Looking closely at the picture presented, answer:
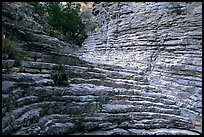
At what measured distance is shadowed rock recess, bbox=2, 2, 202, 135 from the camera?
357 centimetres

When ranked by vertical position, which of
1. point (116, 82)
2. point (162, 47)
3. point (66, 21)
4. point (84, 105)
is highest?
point (66, 21)

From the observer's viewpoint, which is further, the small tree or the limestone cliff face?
the small tree

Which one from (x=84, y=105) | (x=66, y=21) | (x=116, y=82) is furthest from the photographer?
(x=66, y=21)

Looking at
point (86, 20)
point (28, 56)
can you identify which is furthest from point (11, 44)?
point (86, 20)

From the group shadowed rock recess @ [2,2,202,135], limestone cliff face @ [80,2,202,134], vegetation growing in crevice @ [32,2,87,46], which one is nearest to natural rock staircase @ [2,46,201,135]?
shadowed rock recess @ [2,2,202,135]

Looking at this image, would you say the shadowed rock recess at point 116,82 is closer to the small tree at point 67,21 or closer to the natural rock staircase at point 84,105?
the natural rock staircase at point 84,105

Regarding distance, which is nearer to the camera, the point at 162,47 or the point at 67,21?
the point at 162,47

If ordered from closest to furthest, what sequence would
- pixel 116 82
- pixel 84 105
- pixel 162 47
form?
pixel 84 105 → pixel 116 82 → pixel 162 47

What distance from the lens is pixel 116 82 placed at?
5762 millimetres

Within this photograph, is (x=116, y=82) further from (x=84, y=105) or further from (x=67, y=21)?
(x=67, y=21)

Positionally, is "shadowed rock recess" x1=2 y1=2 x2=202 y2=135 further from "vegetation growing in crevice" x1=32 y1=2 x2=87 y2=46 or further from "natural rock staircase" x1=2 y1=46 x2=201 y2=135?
"vegetation growing in crevice" x1=32 y1=2 x2=87 y2=46

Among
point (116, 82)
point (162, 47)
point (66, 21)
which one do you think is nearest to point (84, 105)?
point (116, 82)

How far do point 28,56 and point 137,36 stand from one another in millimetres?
4449

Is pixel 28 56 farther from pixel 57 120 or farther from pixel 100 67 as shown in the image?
pixel 100 67
